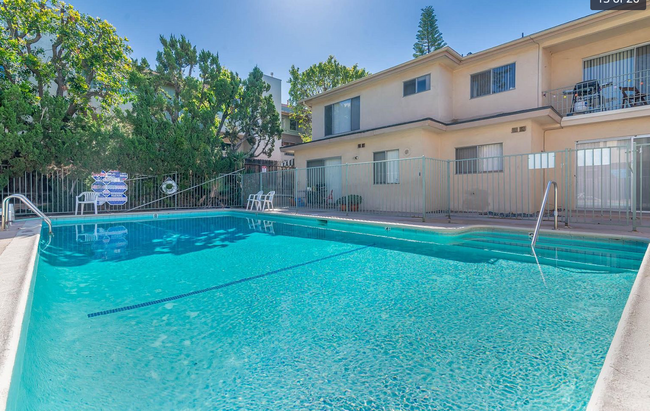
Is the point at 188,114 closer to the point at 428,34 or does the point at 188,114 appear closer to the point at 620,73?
the point at 620,73

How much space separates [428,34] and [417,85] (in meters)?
17.5

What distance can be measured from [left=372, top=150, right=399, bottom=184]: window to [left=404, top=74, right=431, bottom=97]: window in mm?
2393

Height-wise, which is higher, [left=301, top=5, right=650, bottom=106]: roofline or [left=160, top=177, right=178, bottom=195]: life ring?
[left=301, top=5, right=650, bottom=106]: roofline

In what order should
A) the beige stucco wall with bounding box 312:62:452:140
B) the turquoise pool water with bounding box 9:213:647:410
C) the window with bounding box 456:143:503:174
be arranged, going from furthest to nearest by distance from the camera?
the beige stucco wall with bounding box 312:62:452:140 < the window with bounding box 456:143:503:174 < the turquoise pool water with bounding box 9:213:647:410

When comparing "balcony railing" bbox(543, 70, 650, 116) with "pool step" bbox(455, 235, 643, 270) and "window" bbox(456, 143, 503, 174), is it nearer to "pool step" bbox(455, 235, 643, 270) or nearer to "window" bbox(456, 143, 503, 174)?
"window" bbox(456, 143, 503, 174)

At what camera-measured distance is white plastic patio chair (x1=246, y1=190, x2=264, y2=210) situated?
503 inches

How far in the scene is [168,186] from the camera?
1338cm

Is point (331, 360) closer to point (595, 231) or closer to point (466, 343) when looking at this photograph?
point (466, 343)

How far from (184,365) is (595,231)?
7244 millimetres

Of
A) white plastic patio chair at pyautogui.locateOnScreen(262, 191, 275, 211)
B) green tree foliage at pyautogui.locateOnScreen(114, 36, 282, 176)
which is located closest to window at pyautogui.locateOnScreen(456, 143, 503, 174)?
white plastic patio chair at pyautogui.locateOnScreen(262, 191, 275, 211)

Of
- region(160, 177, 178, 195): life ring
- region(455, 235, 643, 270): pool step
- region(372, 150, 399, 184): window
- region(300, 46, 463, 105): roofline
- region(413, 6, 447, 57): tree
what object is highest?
region(413, 6, 447, 57): tree

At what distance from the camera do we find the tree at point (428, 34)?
25.4 metres

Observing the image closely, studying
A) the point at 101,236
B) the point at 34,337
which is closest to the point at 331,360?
the point at 34,337

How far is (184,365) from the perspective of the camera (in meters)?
2.14
